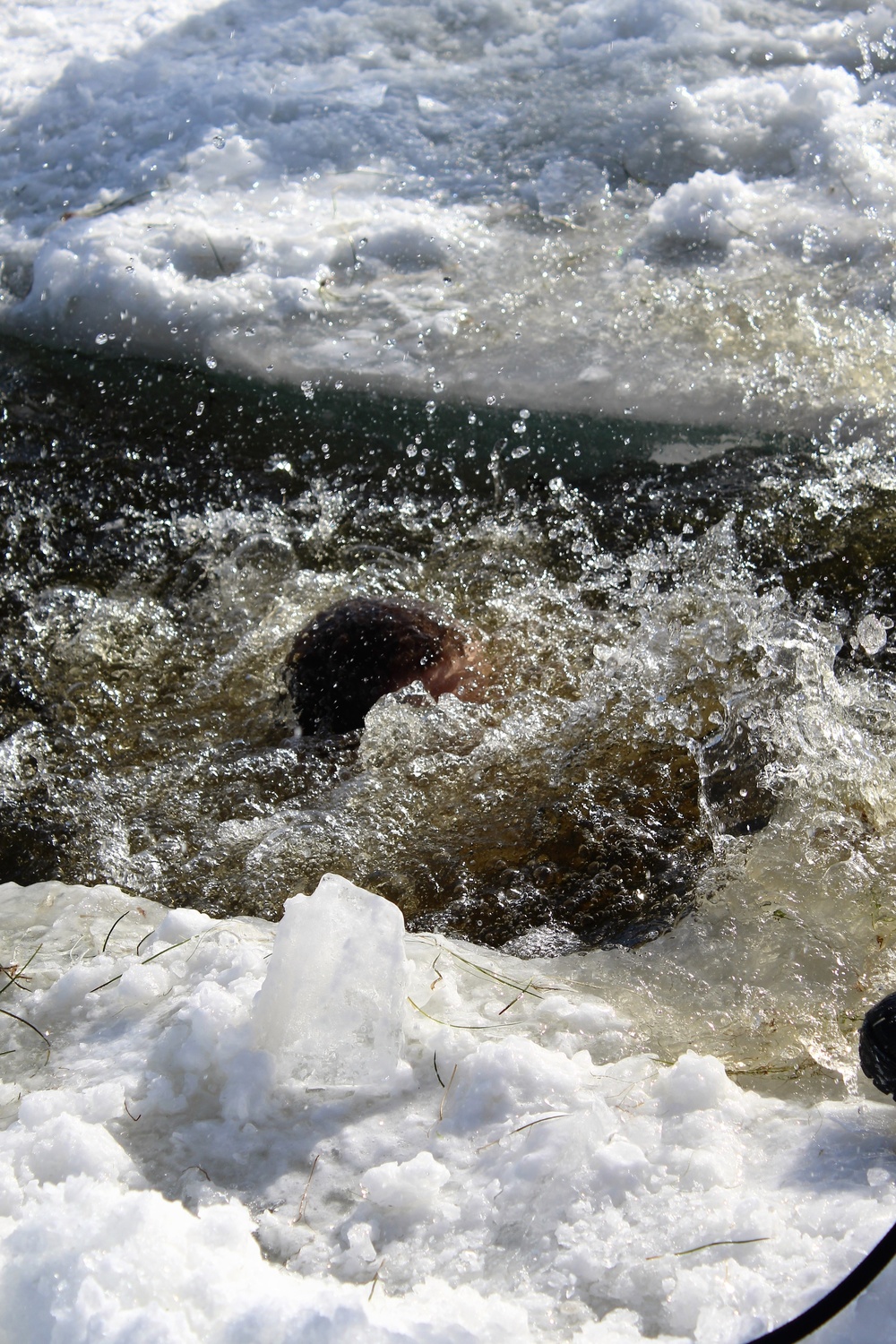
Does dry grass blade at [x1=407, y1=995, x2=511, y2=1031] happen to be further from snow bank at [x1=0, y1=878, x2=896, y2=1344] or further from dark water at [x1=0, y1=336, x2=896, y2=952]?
dark water at [x1=0, y1=336, x2=896, y2=952]

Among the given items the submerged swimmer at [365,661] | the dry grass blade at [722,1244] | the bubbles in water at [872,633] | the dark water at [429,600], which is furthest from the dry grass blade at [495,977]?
the bubbles in water at [872,633]

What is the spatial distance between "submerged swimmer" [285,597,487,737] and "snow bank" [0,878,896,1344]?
33.2 inches

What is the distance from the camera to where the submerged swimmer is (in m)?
2.60

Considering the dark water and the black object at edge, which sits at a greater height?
the black object at edge

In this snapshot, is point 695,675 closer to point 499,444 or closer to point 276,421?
point 499,444

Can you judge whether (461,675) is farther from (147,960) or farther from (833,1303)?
(833,1303)

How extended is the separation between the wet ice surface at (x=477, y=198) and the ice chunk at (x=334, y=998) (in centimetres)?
245

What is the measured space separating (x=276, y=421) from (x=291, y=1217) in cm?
286

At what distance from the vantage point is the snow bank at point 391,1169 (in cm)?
124

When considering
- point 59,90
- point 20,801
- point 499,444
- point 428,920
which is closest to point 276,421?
point 499,444

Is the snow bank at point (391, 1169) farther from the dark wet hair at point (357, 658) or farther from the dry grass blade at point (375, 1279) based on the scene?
the dark wet hair at point (357, 658)

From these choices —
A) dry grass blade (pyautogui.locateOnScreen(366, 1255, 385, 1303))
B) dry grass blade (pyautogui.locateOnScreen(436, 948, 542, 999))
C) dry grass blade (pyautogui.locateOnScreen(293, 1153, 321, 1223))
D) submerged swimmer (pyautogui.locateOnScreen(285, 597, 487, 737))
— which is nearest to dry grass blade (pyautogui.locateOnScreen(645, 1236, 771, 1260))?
dry grass blade (pyautogui.locateOnScreen(366, 1255, 385, 1303))

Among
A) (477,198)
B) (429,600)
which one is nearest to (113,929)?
(429,600)

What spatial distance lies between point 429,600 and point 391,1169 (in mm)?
1853
